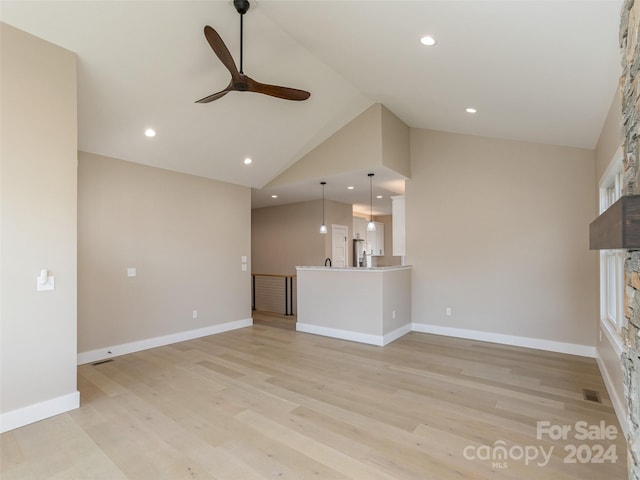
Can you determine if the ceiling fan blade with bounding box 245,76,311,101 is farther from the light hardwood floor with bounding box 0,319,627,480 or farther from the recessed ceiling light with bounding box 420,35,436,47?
the light hardwood floor with bounding box 0,319,627,480

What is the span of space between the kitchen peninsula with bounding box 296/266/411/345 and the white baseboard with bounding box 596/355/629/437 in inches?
98.8

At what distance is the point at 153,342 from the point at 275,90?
3.98 m

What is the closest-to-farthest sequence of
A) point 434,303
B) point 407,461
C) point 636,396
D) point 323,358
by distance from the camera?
point 636,396
point 407,461
point 323,358
point 434,303

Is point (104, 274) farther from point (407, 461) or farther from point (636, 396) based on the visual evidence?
point (636, 396)

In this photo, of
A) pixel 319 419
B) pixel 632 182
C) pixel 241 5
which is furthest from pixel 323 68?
pixel 319 419

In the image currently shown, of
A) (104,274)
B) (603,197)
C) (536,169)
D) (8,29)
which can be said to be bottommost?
(104,274)

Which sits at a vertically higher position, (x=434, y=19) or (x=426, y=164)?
(x=434, y=19)

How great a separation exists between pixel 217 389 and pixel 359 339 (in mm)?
2395

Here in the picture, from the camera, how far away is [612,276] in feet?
11.9

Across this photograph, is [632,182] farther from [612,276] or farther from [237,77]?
[237,77]

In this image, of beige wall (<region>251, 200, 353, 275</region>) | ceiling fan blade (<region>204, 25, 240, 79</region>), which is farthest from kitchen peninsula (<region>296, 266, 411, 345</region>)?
ceiling fan blade (<region>204, 25, 240, 79</region>)

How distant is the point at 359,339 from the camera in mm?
5203

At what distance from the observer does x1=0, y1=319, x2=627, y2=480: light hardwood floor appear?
2227 mm

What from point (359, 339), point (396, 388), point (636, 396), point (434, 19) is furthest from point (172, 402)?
point (434, 19)
